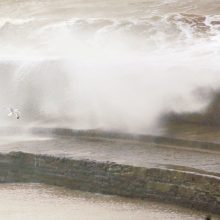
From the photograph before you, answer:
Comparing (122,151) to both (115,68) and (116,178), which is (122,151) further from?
(115,68)

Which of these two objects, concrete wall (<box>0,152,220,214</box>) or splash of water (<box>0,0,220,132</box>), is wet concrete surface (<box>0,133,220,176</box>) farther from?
splash of water (<box>0,0,220,132</box>)

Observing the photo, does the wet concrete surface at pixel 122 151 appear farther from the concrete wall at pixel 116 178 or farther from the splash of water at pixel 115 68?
the splash of water at pixel 115 68

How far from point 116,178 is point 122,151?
0.96m

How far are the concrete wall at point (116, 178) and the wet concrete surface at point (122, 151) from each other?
15 cm

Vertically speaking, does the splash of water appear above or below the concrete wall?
above

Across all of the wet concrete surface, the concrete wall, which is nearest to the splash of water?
the wet concrete surface

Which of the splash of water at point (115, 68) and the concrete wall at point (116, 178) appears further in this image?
the splash of water at point (115, 68)

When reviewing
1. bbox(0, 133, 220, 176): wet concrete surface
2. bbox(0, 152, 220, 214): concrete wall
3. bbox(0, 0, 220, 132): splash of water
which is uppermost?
bbox(0, 0, 220, 132): splash of water

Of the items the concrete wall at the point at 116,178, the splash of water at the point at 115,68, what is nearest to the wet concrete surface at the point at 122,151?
the concrete wall at the point at 116,178

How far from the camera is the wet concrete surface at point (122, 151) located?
748 cm

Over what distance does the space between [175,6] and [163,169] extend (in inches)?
534

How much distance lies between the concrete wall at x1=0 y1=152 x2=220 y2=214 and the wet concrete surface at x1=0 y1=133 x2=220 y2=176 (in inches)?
5.8

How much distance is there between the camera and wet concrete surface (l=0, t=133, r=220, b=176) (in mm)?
7478

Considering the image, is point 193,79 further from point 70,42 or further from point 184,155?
point 70,42
